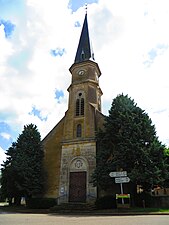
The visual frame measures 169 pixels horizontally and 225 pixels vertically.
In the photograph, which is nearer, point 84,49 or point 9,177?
point 9,177

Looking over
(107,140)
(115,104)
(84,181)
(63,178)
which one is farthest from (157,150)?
(63,178)

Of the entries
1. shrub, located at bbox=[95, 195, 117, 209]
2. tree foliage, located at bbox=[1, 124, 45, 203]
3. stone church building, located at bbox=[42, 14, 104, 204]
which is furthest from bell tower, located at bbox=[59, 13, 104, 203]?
tree foliage, located at bbox=[1, 124, 45, 203]

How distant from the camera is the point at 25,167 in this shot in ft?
77.1

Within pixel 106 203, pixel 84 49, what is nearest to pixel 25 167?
pixel 106 203

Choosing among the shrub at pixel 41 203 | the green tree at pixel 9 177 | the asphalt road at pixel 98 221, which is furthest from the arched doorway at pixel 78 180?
the asphalt road at pixel 98 221

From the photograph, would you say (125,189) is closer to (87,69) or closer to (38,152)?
(38,152)

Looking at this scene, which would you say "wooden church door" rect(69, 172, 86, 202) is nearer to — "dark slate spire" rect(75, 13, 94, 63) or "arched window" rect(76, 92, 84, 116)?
"arched window" rect(76, 92, 84, 116)

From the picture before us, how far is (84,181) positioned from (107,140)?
5223 mm

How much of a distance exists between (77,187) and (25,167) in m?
5.79

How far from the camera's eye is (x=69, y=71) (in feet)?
103

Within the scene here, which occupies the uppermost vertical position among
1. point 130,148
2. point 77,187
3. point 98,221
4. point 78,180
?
point 130,148

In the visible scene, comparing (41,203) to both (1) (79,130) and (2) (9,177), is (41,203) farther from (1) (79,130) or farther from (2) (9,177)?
(1) (79,130)

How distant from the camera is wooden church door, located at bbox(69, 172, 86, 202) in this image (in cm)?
2259

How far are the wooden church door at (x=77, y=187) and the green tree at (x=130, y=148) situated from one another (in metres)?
3.39
